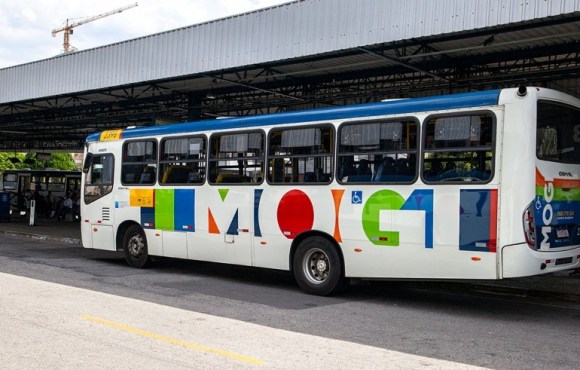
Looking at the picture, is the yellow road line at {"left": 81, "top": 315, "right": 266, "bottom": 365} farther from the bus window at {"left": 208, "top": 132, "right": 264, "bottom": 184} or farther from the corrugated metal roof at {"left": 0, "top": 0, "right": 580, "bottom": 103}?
the corrugated metal roof at {"left": 0, "top": 0, "right": 580, "bottom": 103}

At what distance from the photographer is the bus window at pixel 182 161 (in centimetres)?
1148

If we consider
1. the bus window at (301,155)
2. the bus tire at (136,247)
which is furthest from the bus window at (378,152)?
the bus tire at (136,247)

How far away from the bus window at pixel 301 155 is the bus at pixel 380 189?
22 mm

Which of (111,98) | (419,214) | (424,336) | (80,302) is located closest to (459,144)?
(419,214)

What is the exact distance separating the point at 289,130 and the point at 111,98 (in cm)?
1473

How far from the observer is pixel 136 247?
13.0 m

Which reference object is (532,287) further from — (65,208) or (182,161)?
(65,208)

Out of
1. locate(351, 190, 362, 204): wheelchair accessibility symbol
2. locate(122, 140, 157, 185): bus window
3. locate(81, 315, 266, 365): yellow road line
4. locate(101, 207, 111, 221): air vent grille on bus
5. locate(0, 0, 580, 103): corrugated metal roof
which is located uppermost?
locate(0, 0, 580, 103): corrugated metal roof

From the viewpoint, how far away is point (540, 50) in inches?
524

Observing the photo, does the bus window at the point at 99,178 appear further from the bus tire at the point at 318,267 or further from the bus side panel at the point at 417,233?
the bus side panel at the point at 417,233

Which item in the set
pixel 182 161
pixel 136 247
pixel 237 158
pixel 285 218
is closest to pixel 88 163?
pixel 136 247

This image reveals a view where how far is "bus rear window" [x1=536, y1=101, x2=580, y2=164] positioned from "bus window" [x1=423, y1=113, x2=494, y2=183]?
2.23 ft

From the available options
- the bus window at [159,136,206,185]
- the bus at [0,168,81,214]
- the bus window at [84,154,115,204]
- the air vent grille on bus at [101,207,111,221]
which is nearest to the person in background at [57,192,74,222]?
the bus at [0,168,81,214]

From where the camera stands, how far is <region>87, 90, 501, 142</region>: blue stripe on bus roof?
8008 mm
